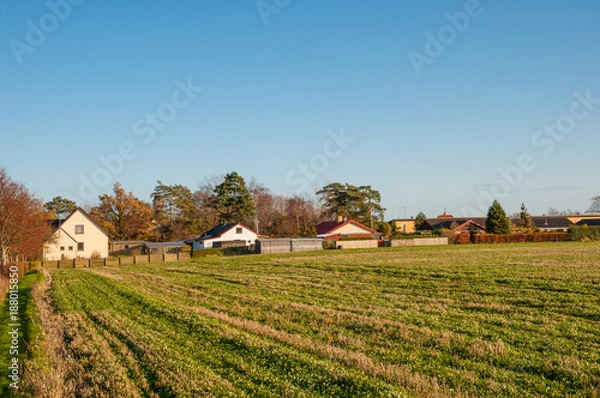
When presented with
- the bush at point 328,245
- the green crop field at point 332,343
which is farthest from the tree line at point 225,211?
the green crop field at point 332,343

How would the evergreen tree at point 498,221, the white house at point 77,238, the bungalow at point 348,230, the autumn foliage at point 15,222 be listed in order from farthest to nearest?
the bungalow at point 348,230
the evergreen tree at point 498,221
the white house at point 77,238
the autumn foliage at point 15,222

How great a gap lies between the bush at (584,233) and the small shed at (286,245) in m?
37.9

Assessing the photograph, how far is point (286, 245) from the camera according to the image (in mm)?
65938

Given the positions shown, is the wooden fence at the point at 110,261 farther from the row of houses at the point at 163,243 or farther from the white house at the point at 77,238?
the white house at the point at 77,238

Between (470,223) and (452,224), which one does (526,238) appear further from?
(452,224)

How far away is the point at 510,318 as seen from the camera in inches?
552

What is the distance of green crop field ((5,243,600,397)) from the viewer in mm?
8336

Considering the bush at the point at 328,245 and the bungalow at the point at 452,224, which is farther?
the bungalow at the point at 452,224

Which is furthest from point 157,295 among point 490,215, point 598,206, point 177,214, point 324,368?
point 598,206

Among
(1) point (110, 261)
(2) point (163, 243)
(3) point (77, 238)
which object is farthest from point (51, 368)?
(2) point (163, 243)

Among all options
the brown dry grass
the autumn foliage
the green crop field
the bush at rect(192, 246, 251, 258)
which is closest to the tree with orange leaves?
the bush at rect(192, 246, 251, 258)

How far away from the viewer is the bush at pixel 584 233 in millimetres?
71688

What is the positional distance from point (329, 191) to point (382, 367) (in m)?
93.9

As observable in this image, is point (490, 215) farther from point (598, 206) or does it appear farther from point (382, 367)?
point (598, 206)
